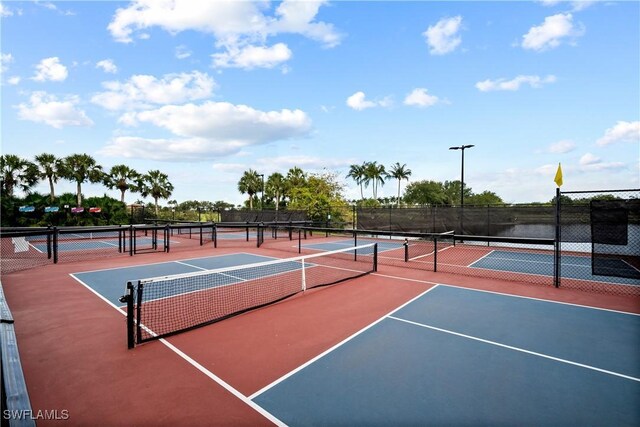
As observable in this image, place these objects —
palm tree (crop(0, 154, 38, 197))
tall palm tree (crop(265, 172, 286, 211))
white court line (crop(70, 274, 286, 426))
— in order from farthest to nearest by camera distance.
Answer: tall palm tree (crop(265, 172, 286, 211)), palm tree (crop(0, 154, 38, 197)), white court line (crop(70, 274, 286, 426))

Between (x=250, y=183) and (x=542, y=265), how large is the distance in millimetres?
44749

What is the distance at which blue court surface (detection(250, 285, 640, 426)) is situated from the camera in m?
3.78

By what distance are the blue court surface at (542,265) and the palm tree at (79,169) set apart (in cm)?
3814

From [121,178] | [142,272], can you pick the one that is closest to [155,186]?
[121,178]

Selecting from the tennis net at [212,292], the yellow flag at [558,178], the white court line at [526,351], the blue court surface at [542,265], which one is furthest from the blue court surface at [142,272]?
the yellow flag at [558,178]

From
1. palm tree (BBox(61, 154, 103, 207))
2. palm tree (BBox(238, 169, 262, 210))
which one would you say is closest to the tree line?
palm tree (BBox(61, 154, 103, 207))

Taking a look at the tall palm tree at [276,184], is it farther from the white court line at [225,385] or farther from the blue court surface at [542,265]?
the white court line at [225,385]

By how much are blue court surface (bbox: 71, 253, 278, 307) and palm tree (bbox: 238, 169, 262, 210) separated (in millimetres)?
37368

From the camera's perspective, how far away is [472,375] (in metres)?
4.60

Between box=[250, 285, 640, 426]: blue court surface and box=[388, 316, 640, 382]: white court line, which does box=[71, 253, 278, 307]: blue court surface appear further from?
box=[388, 316, 640, 382]: white court line

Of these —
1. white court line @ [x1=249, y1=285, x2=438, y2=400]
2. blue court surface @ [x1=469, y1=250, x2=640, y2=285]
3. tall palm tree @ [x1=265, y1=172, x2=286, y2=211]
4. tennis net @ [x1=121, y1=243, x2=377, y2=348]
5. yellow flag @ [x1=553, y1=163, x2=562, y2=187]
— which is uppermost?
tall palm tree @ [x1=265, y1=172, x2=286, y2=211]

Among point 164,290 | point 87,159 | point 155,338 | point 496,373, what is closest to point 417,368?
point 496,373

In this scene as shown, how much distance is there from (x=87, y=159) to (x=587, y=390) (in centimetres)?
4408

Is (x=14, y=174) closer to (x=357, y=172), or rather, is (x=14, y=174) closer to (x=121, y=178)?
(x=121, y=178)
